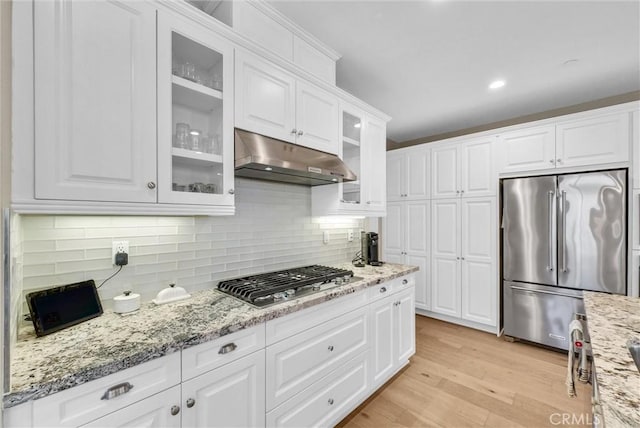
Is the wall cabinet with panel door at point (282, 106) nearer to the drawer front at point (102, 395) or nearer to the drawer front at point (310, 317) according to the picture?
the drawer front at point (310, 317)

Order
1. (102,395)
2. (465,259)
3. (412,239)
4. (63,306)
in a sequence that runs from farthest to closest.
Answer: (412,239) → (465,259) → (63,306) → (102,395)

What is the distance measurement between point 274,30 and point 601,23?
2.27m

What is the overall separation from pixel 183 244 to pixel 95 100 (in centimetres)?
86

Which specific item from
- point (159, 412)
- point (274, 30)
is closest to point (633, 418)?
point (159, 412)

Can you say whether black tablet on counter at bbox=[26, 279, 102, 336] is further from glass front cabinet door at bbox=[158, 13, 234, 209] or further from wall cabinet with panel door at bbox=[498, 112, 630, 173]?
wall cabinet with panel door at bbox=[498, 112, 630, 173]

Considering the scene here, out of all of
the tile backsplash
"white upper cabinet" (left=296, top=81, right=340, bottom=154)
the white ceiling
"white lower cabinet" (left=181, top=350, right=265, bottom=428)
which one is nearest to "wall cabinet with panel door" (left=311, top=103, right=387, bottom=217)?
"white upper cabinet" (left=296, top=81, right=340, bottom=154)

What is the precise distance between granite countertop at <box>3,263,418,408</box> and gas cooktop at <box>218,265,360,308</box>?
54 mm

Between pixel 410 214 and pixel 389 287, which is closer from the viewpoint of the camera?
pixel 389 287

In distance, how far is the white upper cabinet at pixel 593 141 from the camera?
2500 mm

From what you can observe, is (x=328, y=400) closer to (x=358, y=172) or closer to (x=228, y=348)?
(x=228, y=348)

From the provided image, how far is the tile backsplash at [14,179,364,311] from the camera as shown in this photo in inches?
48.6

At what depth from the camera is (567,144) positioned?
2.76 metres

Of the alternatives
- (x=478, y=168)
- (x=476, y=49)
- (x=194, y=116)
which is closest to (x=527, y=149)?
(x=478, y=168)

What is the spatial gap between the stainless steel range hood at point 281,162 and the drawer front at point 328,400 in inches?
51.7
